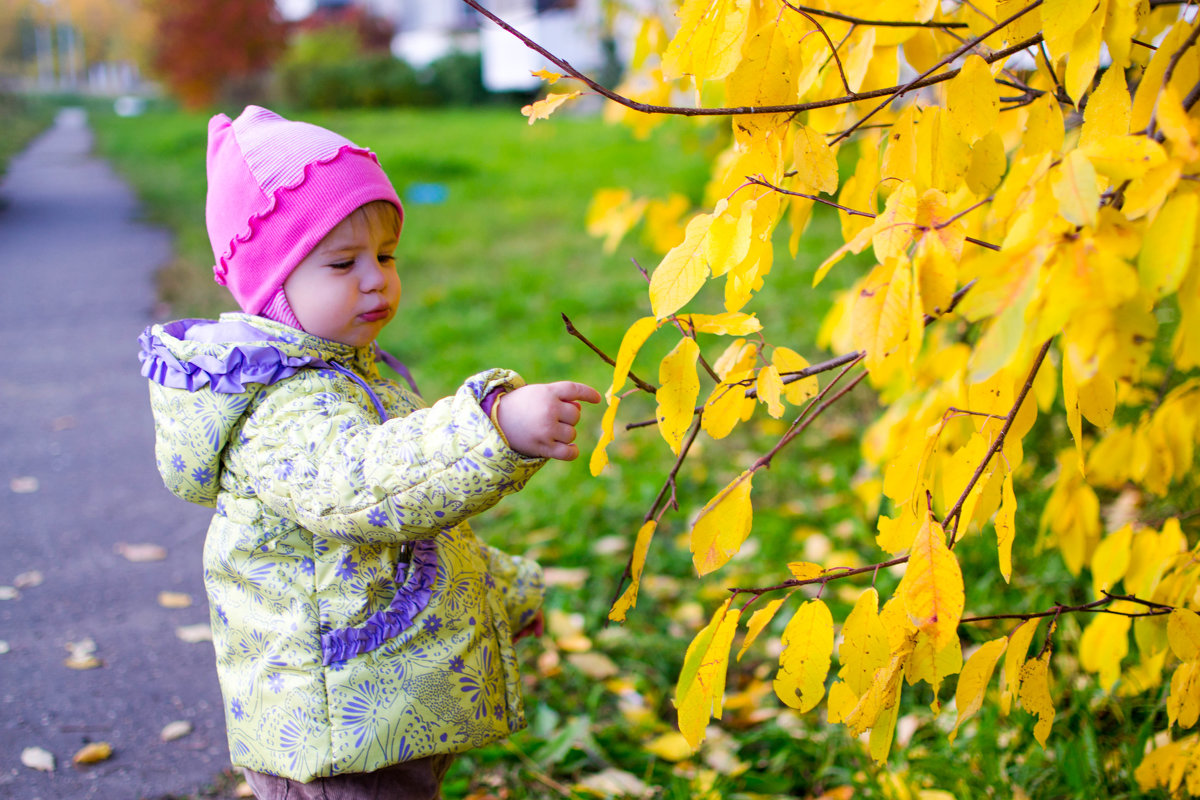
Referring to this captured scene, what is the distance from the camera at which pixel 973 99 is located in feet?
3.32

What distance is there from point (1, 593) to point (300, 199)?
2.01 metres

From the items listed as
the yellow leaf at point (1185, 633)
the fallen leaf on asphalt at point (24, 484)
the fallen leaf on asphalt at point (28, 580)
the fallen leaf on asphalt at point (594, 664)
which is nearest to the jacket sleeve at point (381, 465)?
the yellow leaf at point (1185, 633)

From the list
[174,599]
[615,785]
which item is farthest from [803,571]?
[174,599]

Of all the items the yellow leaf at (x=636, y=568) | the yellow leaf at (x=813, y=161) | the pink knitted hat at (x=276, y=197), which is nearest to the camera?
the yellow leaf at (x=813, y=161)

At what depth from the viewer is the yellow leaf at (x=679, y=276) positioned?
103 cm

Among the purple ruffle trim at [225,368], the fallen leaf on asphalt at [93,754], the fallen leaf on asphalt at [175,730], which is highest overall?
the purple ruffle trim at [225,368]

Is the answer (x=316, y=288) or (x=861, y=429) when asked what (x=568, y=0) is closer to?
(x=861, y=429)

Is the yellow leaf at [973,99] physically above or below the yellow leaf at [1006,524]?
above

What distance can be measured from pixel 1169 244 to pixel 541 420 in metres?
0.66

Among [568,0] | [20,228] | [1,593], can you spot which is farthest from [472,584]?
[568,0]

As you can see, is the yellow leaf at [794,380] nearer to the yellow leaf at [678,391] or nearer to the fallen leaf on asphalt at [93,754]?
the yellow leaf at [678,391]

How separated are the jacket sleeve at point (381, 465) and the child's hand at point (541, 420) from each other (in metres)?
0.02

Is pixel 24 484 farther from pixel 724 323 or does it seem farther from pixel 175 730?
pixel 724 323

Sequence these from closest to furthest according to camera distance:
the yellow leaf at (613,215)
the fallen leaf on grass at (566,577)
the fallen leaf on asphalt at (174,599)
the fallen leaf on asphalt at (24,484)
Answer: the yellow leaf at (613,215) → the fallen leaf on asphalt at (174,599) → the fallen leaf on grass at (566,577) → the fallen leaf on asphalt at (24,484)
